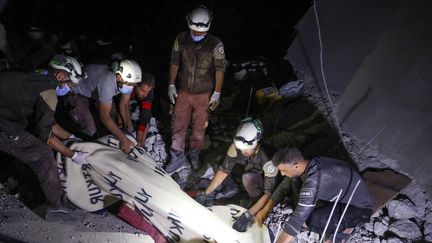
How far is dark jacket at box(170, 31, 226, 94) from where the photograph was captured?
3.89 metres

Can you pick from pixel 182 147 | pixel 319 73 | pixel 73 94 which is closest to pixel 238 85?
pixel 319 73

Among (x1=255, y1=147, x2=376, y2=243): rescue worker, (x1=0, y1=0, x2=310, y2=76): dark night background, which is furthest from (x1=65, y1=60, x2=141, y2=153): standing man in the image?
(x1=0, y1=0, x2=310, y2=76): dark night background

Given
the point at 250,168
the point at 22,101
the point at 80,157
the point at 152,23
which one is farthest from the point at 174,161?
the point at 152,23

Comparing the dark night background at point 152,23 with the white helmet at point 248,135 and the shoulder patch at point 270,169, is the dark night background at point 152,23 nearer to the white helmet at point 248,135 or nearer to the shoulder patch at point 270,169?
the white helmet at point 248,135

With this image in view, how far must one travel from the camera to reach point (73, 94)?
417cm

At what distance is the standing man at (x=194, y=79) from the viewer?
387 cm

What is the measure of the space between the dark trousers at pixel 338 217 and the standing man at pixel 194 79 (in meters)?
1.74

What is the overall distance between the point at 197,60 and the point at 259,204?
5.99 ft

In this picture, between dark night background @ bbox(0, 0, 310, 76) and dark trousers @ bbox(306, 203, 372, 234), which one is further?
dark night background @ bbox(0, 0, 310, 76)

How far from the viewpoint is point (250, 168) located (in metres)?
3.91

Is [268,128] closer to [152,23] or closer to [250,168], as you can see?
[250,168]

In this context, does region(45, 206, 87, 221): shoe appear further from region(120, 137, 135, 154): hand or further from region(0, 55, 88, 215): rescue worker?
region(120, 137, 135, 154): hand

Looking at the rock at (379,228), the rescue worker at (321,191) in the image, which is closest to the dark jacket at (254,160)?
the rescue worker at (321,191)

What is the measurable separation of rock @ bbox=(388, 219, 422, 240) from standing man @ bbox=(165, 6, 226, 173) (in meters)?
2.52
